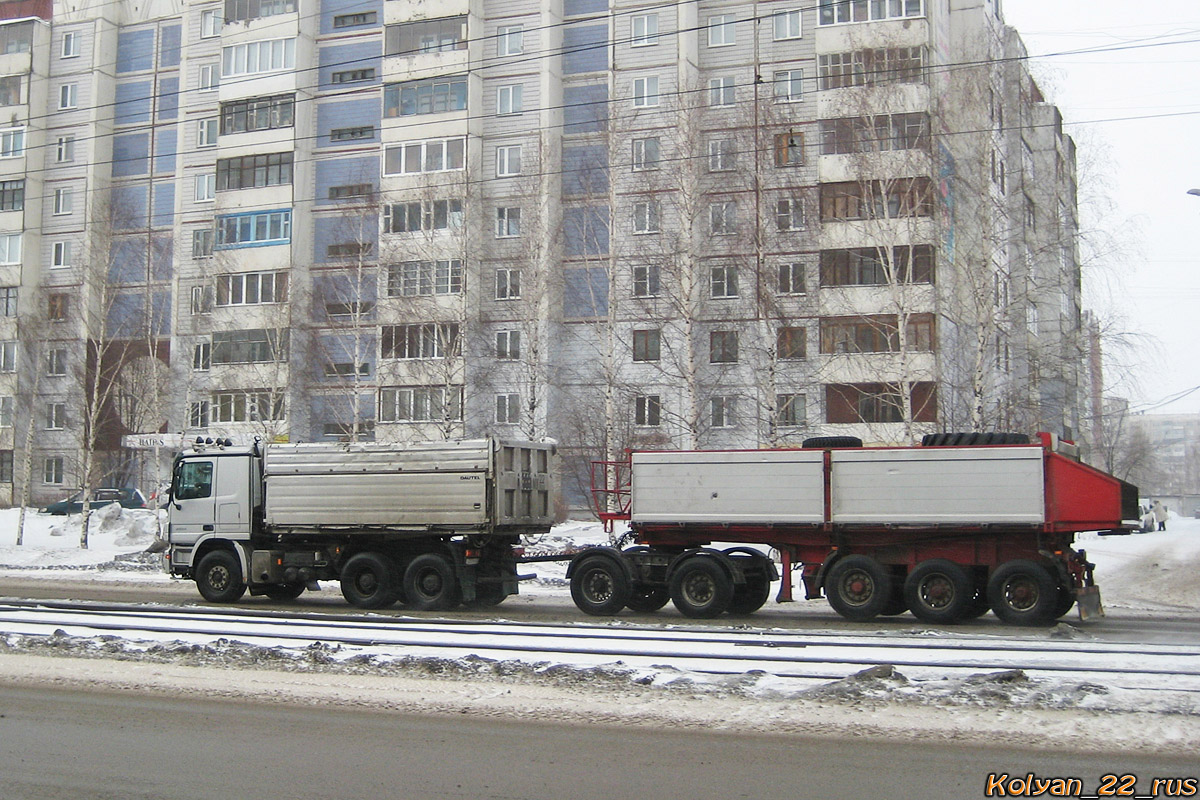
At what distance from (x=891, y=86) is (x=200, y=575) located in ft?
74.8

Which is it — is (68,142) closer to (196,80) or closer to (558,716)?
(196,80)

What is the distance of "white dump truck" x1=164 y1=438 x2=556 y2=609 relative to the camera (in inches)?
714

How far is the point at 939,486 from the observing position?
16.1 m

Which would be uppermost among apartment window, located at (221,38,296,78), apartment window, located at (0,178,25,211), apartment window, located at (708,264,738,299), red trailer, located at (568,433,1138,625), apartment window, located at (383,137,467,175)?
apartment window, located at (221,38,296,78)

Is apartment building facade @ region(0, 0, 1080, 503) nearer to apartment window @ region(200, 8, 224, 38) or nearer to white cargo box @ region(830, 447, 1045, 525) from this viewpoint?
apartment window @ region(200, 8, 224, 38)

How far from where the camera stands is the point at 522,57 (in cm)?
4925

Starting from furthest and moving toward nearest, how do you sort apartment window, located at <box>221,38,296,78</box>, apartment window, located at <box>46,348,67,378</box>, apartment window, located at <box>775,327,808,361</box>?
apartment window, located at <box>46,348,67,378</box> → apartment window, located at <box>221,38,296,78</box> → apartment window, located at <box>775,327,808,361</box>

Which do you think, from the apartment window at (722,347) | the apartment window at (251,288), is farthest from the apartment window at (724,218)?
the apartment window at (251,288)

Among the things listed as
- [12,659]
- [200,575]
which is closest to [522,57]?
[200,575]

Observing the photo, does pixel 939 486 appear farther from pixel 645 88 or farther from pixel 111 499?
pixel 111 499

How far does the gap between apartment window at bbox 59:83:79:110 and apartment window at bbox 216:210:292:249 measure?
16.1 meters

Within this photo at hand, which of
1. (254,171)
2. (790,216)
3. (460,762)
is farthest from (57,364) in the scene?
(460,762)

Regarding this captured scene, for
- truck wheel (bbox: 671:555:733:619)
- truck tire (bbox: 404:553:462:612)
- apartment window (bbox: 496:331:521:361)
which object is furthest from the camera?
apartment window (bbox: 496:331:521:361)

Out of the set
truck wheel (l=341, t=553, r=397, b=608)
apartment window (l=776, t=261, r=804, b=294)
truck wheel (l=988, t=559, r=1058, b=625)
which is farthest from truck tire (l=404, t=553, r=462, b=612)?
apartment window (l=776, t=261, r=804, b=294)
